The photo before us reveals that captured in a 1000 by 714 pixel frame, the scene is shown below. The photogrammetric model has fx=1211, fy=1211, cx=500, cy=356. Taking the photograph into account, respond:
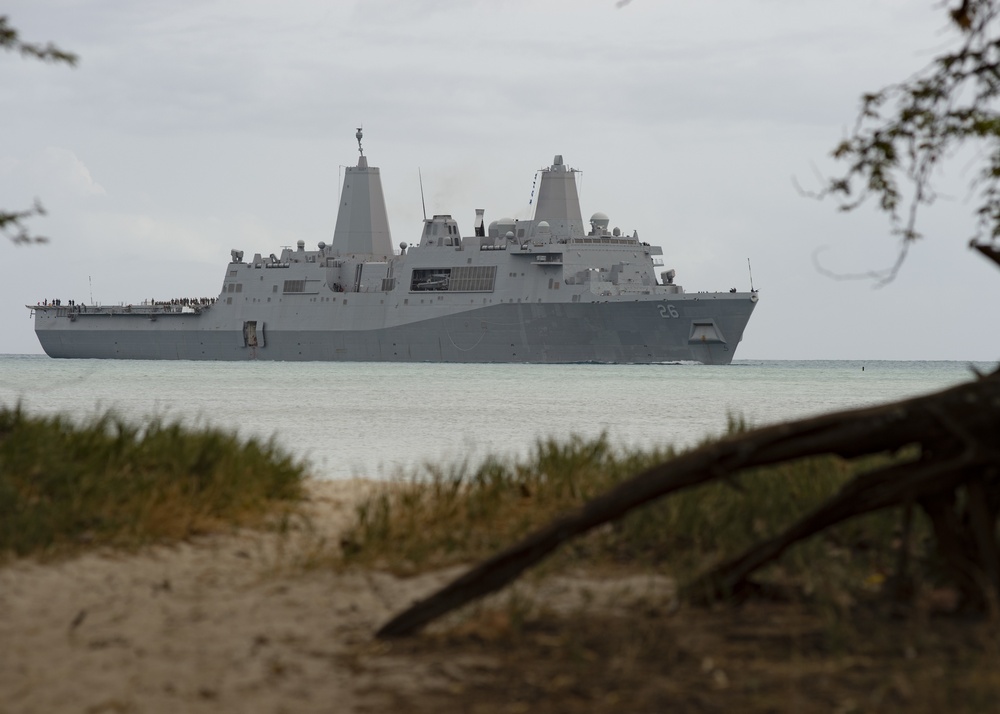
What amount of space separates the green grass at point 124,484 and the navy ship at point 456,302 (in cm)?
4370

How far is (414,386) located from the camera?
3434 cm

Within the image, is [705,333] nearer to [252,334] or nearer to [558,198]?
[558,198]

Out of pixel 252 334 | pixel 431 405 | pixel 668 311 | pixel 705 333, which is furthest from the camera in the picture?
pixel 252 334

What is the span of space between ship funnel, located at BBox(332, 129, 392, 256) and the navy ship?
64 mm

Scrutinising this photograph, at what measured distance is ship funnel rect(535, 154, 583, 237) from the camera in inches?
2216

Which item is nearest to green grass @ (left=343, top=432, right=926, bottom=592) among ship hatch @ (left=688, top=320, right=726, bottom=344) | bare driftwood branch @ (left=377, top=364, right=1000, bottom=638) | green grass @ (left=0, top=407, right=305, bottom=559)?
bare driftwood branch @ (left=377, top=364, right=1000, bottom=638)

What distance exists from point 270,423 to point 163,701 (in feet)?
55.3

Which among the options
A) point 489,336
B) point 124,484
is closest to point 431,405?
point 124,484

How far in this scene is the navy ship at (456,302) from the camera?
52094 millimetres

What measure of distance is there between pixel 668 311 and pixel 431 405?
2669 centimetres

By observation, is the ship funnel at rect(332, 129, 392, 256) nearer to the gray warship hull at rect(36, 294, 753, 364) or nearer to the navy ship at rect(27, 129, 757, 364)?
the navy ship at rect(27, 129, 757, 364)

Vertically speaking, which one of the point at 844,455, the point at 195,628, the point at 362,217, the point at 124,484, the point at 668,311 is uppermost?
the point at 362,217

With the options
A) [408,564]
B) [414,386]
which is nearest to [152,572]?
[408,564]

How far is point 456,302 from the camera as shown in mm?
54688
